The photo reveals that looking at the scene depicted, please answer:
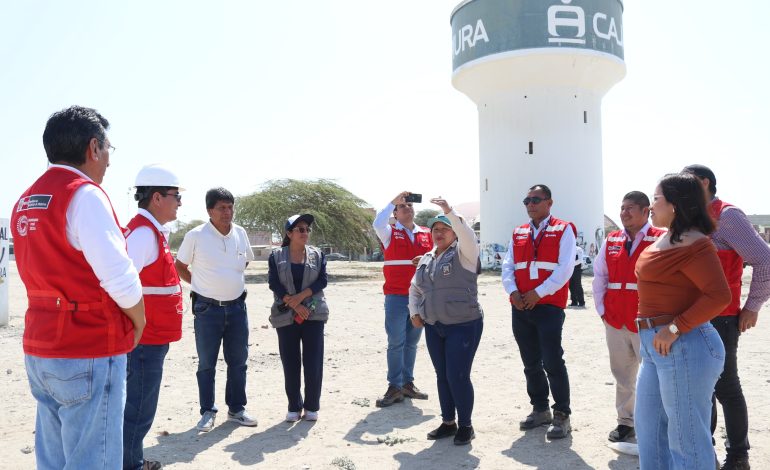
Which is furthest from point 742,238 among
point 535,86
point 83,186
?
point 535,86

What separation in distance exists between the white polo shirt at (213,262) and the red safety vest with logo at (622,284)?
3.21 metres

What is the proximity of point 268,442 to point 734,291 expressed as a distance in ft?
12.3

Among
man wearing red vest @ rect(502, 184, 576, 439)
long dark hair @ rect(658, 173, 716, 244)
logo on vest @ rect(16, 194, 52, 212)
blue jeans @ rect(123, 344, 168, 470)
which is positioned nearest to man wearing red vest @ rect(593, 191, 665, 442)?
man wearing red vest @ rect(502, 184, 576, 439)

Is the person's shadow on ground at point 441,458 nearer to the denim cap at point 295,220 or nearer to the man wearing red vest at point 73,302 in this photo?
the denim cap at point 295,220

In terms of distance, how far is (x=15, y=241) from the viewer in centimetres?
280

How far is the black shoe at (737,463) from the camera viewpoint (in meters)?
4.13

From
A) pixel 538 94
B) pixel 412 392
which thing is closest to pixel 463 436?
pixel 412 392

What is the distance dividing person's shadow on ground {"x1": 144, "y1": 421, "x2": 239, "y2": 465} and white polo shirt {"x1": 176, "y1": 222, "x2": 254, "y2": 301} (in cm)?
117

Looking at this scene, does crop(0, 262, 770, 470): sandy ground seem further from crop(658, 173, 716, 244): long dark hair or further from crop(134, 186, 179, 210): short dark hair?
crop(658, 173, 716, 244): long dark hair

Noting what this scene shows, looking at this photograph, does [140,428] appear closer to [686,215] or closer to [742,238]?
[686,215]

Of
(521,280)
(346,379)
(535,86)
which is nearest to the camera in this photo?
(521,280)

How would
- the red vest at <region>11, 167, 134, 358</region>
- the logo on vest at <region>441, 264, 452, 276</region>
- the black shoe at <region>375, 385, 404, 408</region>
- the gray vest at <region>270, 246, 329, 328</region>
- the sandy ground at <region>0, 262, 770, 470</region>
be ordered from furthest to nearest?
the black shoe at <region>375, 385, 404, 408</region> → the gray vest at <region>270, 246, 329, 328</region> → the logo on vest at <region>441, 264, 452, 276</region> → the sandy ground at <region>0, 262, 770, 470</region> → the red vest at <region>11, 167, 134, 358</region>

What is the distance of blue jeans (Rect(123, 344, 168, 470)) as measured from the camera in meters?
3.91

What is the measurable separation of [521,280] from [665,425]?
2064mm
